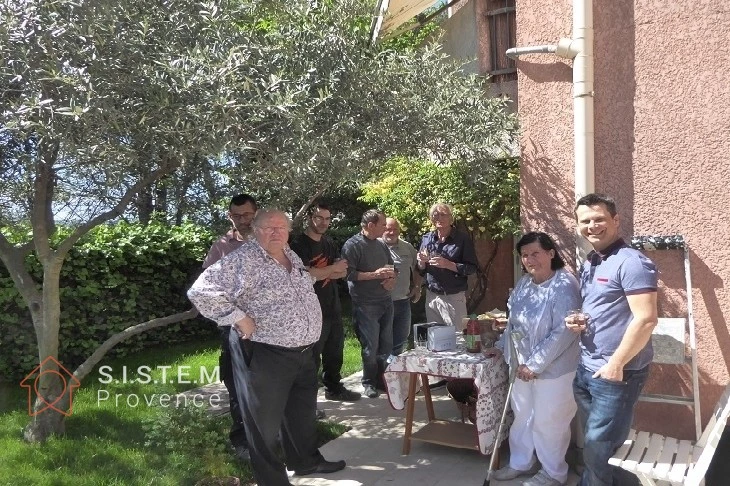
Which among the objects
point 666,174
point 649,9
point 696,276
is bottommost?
point 696,276

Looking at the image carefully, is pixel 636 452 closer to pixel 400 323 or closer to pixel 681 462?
pixel 681 462

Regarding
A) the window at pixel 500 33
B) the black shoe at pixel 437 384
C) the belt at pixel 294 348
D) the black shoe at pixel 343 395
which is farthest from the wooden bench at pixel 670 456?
the window at pixel 500 33

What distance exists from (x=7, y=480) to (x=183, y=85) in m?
2.87

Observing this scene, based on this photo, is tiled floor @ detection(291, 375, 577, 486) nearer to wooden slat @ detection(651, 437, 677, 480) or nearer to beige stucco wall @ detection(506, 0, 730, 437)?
wooden slat @ detection(651, 437, 677, 480)

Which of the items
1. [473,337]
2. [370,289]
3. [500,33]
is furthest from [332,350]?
[500,33]

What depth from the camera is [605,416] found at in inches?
129

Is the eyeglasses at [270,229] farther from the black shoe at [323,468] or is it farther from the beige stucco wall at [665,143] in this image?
the beige stucco wall at [665,143]

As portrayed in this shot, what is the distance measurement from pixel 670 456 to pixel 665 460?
0.09 meters

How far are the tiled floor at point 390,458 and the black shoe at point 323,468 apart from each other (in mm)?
36

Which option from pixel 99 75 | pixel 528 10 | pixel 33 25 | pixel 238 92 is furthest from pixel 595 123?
pixel 33 25

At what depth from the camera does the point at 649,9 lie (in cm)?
426

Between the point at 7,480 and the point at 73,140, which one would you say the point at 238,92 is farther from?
the point at 7,480

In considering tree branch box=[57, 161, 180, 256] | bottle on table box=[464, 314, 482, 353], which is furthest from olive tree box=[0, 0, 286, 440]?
bottle on table box=[464, 314, 482, 353]

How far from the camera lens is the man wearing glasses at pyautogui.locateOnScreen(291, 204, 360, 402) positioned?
5.04 metres
